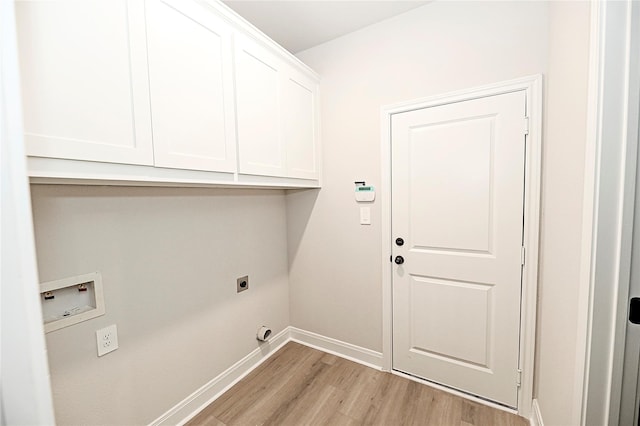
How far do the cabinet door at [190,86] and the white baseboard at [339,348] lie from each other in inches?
68.0

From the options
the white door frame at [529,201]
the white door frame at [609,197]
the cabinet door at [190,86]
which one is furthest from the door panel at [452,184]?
the cabinet door at [190,86]

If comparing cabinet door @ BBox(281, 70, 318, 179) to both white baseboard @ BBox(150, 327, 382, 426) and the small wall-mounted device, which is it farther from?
white baseboard @ BBox(150, 327, 382, 426)

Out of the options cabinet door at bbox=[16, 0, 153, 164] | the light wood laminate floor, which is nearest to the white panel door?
the light wood laminate floor

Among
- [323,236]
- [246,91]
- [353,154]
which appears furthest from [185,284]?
[353,154]

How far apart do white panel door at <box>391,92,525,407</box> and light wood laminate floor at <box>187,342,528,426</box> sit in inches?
6.0

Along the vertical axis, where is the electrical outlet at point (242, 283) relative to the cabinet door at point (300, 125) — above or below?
below

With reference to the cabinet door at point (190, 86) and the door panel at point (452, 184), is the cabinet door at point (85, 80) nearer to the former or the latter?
the cabinet door at point (190, 86)

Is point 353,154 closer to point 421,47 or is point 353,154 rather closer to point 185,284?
point 421,47

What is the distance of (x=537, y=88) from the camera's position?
1.42m

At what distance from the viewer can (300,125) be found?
Result: 1.97m

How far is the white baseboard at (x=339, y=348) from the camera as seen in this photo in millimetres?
2059

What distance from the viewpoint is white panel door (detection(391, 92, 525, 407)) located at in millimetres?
1546

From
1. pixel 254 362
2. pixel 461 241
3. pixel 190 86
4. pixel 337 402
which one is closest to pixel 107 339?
pixel 254 362

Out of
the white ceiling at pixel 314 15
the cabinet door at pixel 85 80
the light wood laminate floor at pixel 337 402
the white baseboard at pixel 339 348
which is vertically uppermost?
the white ceiling at pixel 314 15
